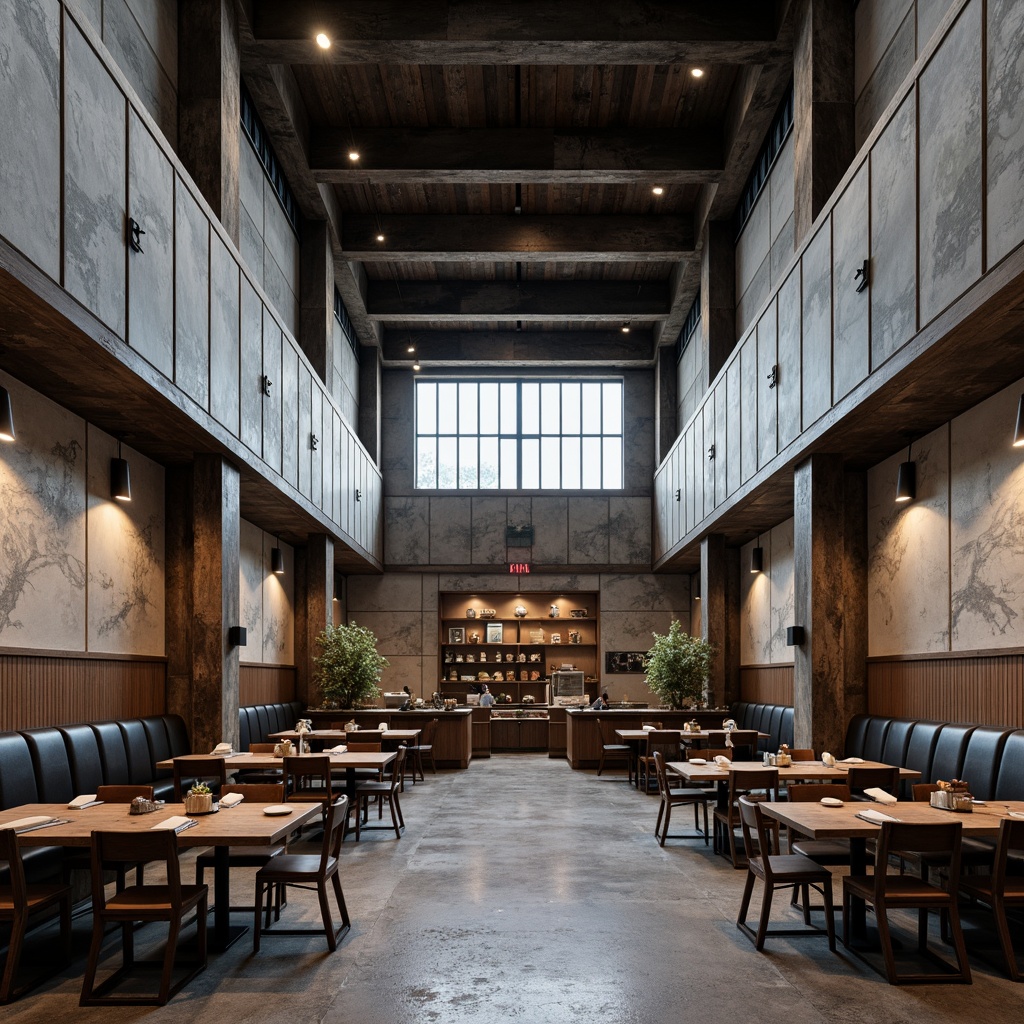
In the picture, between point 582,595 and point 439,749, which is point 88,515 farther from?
point 582,595

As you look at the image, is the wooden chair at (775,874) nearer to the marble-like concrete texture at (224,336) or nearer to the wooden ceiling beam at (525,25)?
the marble-like concrete texture at (224,336)

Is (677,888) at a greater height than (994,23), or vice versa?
(994,23)

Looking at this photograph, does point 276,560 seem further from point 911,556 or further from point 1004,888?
point 1004,888

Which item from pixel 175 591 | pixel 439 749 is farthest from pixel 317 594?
pixel 175 591

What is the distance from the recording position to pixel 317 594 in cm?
1527

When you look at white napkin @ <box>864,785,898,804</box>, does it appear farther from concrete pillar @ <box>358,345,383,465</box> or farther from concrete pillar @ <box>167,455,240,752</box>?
concrete pillar @ <box>358,345,383,465</box>

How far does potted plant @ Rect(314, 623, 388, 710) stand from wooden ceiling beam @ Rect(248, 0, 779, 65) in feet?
25.5

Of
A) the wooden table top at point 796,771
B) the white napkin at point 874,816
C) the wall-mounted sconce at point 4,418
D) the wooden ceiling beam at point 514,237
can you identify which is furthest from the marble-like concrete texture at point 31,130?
the wooden ceiling beam at point 514,237

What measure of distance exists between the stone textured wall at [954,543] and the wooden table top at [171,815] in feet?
17.0

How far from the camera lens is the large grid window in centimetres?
2088

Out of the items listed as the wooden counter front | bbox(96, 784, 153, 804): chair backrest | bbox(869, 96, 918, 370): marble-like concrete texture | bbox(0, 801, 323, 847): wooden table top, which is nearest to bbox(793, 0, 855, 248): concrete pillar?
bbox(869, 96, 918, 370): marble-like concrete texture

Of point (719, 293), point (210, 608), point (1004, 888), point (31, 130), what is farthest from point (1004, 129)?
point (719, 293)

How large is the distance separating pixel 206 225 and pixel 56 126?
2951mm

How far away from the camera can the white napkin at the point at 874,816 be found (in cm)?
538
